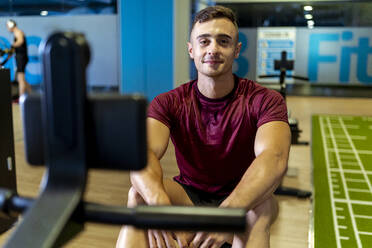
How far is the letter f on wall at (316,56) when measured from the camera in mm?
8406

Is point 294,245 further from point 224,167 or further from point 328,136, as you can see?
point 328,136

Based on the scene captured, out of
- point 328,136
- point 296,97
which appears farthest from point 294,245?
point 296,97

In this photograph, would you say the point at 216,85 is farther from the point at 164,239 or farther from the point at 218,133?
the point at 164,239

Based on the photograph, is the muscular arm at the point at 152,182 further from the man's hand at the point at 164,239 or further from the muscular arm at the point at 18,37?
the muscular arm at the point at 18,37

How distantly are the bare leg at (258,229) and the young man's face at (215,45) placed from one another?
0.54 m

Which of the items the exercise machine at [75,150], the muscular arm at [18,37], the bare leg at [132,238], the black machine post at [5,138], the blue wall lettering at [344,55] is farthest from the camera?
the blue wall lettering at [344,55]

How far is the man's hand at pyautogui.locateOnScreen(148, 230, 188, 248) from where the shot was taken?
4.17 ft

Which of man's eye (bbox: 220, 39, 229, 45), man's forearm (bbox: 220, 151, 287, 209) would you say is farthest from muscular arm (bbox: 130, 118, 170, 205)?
man's eye (bbox: 220, 39, 229, 45)

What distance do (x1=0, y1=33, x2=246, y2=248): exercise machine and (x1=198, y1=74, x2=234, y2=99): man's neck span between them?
1103mm

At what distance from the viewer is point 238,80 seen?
164 centimetres

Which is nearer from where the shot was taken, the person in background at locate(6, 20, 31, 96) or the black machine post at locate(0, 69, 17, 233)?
the black machine post at locate(0, 69, 17, 233)

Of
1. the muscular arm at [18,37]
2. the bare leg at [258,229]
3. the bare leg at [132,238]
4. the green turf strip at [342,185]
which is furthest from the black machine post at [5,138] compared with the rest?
the muscular arm at [18,37]

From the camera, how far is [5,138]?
2268 millimetres

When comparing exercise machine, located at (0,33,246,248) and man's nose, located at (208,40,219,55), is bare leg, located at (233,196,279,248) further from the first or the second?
exercise machine, located at (0,33,246,248)
